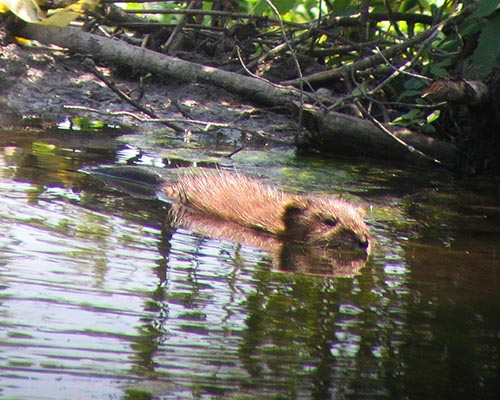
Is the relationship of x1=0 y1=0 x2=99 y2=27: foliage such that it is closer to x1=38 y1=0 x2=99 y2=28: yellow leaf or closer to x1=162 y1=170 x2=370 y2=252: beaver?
x1=38 y1=0 x2=99 y2=28: yellow leaf

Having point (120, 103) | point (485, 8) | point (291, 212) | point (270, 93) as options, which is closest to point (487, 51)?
point (485, 8)

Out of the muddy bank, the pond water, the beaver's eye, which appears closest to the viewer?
the pond water

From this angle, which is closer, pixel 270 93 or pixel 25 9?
pixel 270 93

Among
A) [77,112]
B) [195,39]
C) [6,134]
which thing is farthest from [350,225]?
[195,39]

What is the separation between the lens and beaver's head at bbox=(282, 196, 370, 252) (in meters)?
5.07

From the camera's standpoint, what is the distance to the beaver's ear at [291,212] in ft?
17.7

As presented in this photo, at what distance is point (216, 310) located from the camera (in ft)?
11.8

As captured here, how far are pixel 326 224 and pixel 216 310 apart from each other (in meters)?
1.75

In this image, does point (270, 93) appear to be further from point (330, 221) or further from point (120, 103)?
point (330, 221)

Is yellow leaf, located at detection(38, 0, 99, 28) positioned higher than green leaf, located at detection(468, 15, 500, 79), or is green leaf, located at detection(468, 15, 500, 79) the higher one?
yellow leaf, located at detection(38, 0, 99, 28)

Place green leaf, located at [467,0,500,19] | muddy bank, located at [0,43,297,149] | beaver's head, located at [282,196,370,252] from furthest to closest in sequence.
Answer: muddy bank, located at [0,43,297,149]
green leaf, located at [467,0,500,19]
beaver's head, located at [282,196,370,252]

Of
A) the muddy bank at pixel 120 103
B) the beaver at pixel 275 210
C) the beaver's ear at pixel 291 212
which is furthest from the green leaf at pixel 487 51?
the beaver's ear at pixel 291 212

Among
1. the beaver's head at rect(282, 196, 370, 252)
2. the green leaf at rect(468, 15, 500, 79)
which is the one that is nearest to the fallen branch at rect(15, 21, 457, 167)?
the green leaf at rect(468, 15, 500, 79)

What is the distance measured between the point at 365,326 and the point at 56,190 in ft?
7.67
